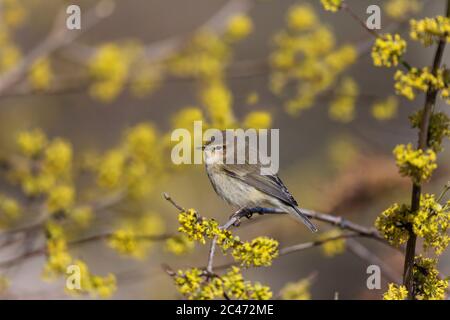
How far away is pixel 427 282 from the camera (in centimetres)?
212

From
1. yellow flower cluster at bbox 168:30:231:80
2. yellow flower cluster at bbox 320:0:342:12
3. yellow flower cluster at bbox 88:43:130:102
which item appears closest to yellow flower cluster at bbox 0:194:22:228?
yellow flower cluster at bbox 88:43:130:102

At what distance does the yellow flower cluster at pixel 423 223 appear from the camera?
6.64 feet

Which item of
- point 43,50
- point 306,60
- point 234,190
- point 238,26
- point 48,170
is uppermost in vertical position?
point 238,26

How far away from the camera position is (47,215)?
3912 millimetres

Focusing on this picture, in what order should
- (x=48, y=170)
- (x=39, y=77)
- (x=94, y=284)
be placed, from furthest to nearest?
(x=39, y=77)
(x=48, y=170)
(x=94, y=284)

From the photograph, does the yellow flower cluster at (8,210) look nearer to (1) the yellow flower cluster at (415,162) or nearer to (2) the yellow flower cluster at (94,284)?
(2) the yellow flower cluster at (94,284)

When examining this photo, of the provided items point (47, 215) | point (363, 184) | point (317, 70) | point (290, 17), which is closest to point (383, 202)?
point (363, 184)

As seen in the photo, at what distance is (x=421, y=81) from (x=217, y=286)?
0.89 metres

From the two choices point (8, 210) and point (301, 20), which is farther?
point (301, 20)

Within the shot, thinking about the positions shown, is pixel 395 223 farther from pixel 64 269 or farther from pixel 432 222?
pixel 64 269

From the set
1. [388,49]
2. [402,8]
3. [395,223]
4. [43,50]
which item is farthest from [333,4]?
[43,50]

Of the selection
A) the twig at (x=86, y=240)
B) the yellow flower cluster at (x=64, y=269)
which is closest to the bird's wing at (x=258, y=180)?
the twig at (x=86, y=240)

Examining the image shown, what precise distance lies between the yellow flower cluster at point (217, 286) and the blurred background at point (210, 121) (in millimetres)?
903

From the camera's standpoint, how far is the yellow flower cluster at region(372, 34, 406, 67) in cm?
204
